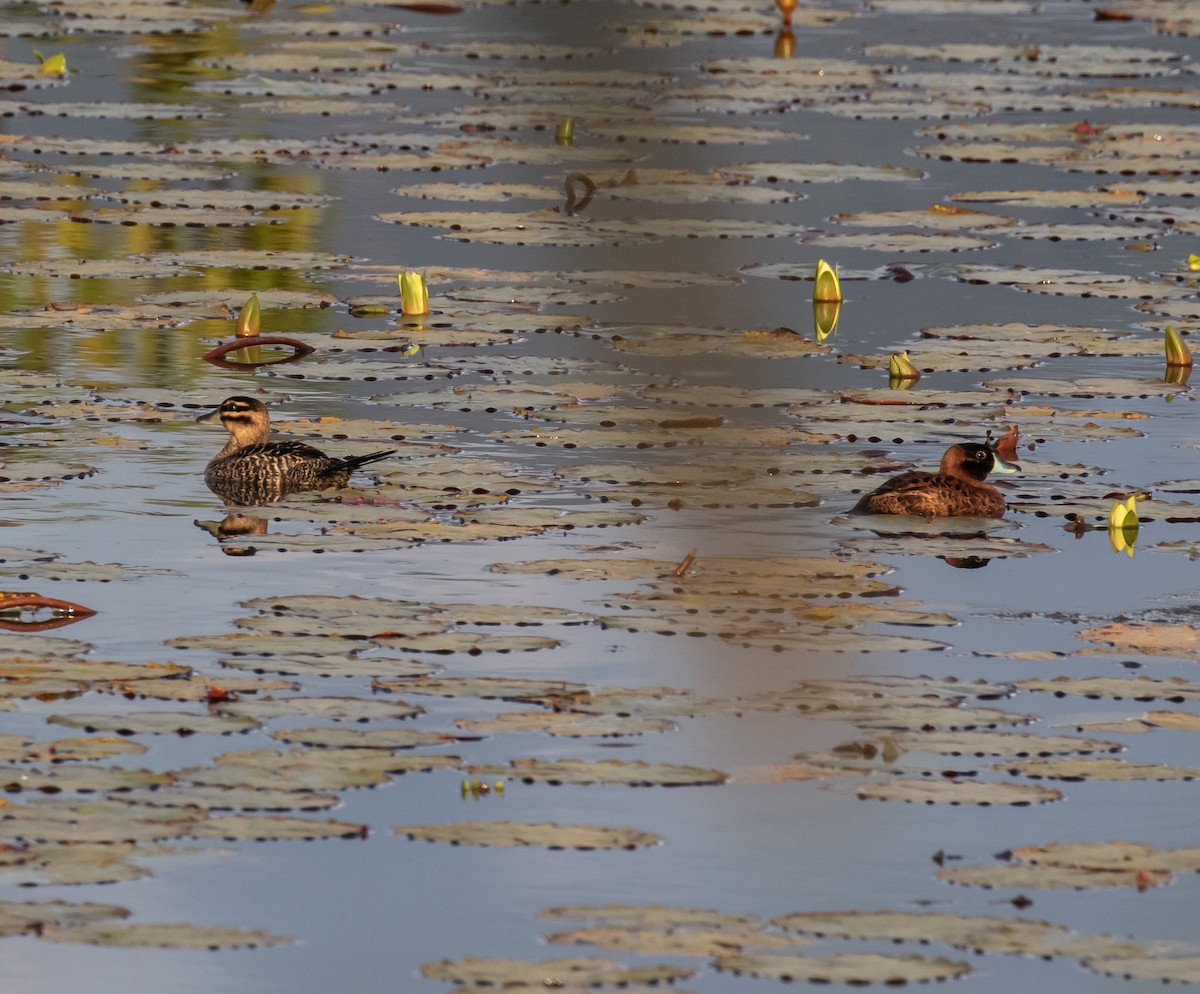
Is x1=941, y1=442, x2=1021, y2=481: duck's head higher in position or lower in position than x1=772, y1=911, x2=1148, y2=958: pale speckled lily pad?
higher

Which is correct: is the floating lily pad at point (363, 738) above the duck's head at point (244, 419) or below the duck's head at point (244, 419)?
below

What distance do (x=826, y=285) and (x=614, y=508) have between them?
3780 mm

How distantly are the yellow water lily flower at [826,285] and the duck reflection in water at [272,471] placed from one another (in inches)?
137

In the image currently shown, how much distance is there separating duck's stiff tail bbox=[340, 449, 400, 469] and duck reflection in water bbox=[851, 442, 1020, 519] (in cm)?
173

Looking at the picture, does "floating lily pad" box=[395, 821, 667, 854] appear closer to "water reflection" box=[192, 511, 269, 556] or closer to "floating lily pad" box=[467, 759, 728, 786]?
"floating lily pad" box=[467, 759, 728, 786]

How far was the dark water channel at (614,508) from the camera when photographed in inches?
109

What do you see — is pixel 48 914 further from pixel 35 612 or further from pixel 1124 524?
pixel 1124 524

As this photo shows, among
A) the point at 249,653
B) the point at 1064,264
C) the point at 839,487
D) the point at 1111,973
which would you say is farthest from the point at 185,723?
the point at 1064,264

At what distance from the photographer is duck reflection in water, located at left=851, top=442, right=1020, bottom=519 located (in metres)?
8.93

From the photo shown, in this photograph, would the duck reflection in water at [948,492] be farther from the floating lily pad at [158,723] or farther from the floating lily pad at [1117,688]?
the floating lily pad at [158,723]

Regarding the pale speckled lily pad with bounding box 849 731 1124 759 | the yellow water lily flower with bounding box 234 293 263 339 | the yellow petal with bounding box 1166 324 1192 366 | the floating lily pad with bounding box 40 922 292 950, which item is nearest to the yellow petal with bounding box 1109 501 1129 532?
the pale speckled lily pad with bounding box 849 731 1124 759

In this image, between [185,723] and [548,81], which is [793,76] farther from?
[548,81]

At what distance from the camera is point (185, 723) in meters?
6.40

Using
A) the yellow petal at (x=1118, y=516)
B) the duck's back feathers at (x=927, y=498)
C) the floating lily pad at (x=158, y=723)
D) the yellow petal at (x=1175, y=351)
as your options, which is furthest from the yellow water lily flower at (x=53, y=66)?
the floating lily pad at (x=158, y=723)
